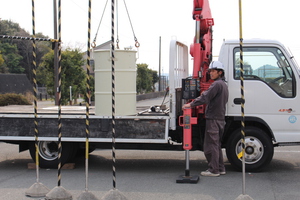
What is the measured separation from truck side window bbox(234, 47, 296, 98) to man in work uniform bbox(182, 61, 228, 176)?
60 centimetres

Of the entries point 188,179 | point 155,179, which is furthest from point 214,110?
point 155,179

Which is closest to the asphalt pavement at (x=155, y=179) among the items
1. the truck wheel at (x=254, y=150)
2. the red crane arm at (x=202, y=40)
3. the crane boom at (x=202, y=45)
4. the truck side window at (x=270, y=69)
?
the truck wheel at (x=254, y=150)

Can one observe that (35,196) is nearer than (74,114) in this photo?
Yes

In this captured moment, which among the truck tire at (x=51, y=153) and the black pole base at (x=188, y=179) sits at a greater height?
the truck tire at (x=51, y=153)

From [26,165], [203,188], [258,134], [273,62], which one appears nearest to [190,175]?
[203,188]

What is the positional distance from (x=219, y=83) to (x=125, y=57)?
74.9 inches

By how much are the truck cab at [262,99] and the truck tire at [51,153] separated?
324 cm

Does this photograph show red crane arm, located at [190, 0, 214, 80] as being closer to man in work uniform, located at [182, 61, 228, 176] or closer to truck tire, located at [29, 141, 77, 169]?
man in work uniform, located at [182, 61, 228, 176]

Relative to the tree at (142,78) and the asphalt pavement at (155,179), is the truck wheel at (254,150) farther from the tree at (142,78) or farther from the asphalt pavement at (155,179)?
the tree at (142,78)

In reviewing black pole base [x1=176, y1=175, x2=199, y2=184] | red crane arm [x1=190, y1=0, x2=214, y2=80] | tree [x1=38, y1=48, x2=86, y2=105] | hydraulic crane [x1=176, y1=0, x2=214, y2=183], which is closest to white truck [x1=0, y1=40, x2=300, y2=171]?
hydraulic crane [x1=176, y1=0, x2=214, y2=183]

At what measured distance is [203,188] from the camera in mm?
6766

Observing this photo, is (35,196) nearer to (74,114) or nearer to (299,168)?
(74,114)

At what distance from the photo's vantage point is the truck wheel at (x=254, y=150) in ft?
25.0

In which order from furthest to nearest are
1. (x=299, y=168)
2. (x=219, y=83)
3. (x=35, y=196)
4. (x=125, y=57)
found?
1. (x=299, y=168)
2. (x=125, y=57)
3. (x=219, y=83)
4. (x=35, y=196)
